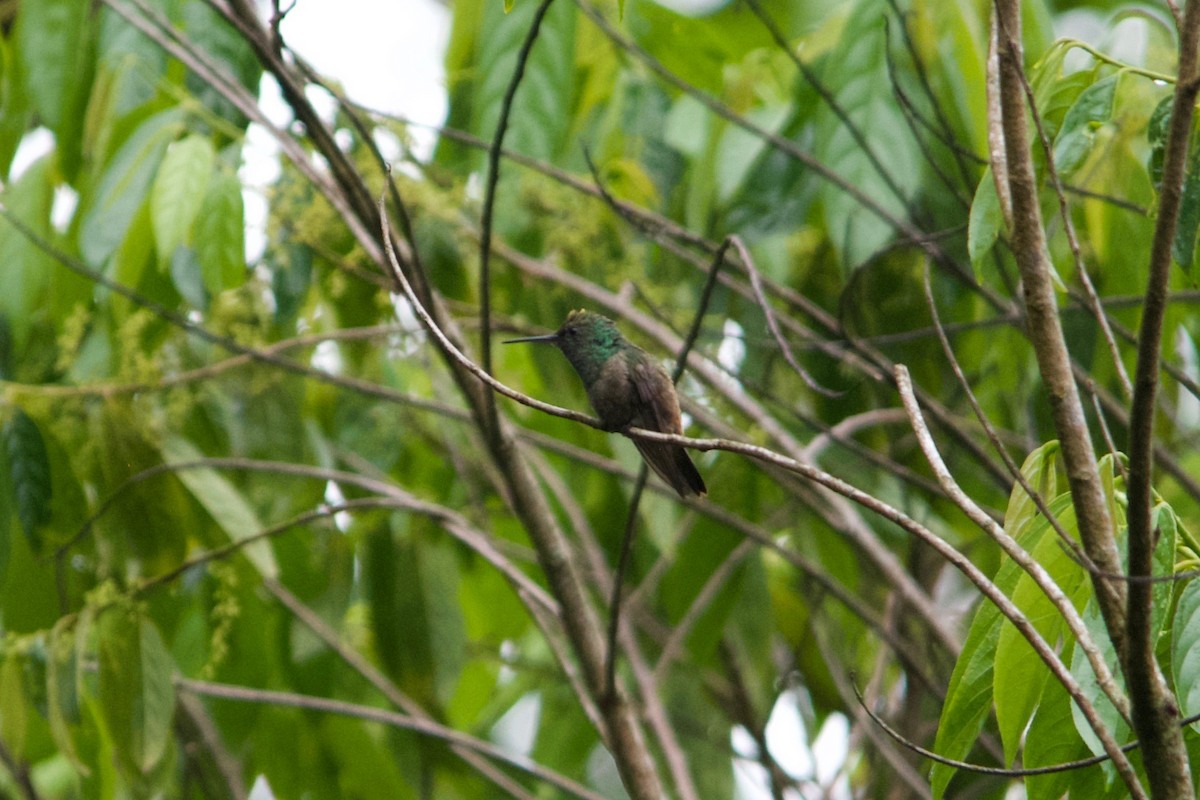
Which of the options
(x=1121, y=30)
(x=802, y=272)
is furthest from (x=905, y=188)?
(x=802, y=272)

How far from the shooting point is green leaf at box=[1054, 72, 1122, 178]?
1971 millimetres

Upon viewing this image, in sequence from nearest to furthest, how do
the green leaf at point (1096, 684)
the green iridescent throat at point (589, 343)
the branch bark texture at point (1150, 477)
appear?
the branch bark texture at point (1150, 477) < the green leaf at point (1096, 684) < the green iridescent throat at point (589, 343)

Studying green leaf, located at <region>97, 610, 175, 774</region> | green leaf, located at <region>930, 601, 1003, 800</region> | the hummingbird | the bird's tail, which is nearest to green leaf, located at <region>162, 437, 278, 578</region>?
green leaf, located at <region>97, 610, 175, 774</region>

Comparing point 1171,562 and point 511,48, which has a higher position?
point 511,48

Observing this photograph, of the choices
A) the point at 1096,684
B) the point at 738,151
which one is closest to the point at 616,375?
the point at 738,151

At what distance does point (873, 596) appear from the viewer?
5262mm

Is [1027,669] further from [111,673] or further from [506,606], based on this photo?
[506,606]

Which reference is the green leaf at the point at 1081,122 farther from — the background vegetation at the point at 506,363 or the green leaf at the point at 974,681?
the green leaf at the point at 974,681

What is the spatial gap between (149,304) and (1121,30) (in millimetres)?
2607

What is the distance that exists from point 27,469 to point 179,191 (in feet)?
2.66

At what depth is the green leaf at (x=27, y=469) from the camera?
3246 mm

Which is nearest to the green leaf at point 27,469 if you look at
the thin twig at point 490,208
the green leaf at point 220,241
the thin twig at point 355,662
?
the green leaf at point 220,241

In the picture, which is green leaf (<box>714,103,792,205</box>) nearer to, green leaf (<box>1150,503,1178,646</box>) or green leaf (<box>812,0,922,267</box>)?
green leaf (<box>812,0,922,267</box>)

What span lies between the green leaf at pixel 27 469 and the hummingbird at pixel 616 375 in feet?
4.03
